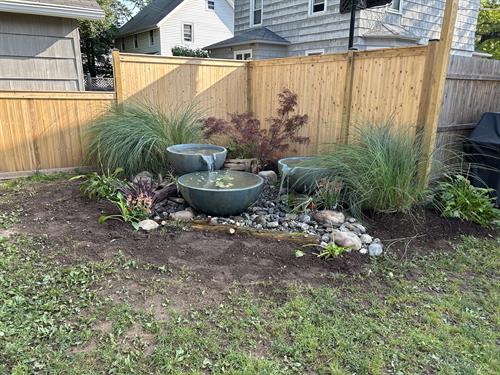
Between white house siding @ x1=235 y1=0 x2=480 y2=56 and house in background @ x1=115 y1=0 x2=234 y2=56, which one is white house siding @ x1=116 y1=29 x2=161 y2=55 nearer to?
house in background @ x1=115 y1=0 x2=234 y2=56

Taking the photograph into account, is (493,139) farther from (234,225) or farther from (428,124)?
(234,225)

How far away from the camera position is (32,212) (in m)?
3.73

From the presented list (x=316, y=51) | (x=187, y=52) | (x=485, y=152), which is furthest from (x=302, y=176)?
(x=187, y=52)

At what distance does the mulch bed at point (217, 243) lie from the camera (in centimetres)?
276

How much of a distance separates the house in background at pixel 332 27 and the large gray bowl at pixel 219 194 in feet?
20.5

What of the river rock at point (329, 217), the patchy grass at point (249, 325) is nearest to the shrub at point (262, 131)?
the river rock at point (329, 217)

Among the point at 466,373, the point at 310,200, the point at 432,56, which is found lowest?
the point at 466,373

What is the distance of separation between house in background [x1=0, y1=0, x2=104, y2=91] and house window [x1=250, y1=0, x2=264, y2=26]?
6376 millimetres

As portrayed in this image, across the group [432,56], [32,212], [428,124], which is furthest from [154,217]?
[432,56]

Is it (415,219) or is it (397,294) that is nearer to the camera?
(397,294)

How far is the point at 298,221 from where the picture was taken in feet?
12.0

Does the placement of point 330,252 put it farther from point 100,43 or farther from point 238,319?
point 100,43

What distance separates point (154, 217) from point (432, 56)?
3382 mm

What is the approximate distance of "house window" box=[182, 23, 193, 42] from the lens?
63.4 feet
